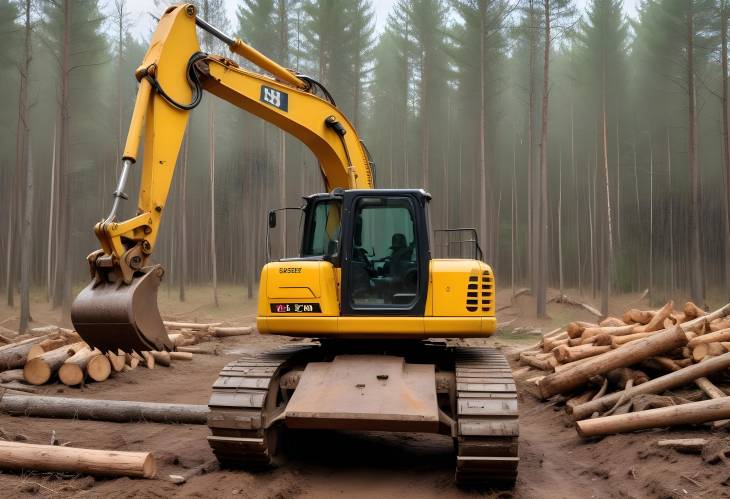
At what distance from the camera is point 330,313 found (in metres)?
6.39

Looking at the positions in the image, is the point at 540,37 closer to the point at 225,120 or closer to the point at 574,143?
the point at 574,143

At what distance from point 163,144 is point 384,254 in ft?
8.21

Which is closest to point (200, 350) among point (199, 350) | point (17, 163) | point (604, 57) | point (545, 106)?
point (199, 350)

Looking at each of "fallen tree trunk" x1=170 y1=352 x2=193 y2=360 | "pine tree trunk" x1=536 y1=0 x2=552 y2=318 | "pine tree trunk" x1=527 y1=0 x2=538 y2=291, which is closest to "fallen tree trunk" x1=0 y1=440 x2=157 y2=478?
"fallen tree trunk" x1=170 y1=352 x2=193 y2=360

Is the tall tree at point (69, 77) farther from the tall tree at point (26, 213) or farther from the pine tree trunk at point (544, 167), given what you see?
the pine tree trunk at point (544, 167)

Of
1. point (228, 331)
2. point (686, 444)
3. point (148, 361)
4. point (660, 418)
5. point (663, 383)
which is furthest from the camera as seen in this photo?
point (228, 331)

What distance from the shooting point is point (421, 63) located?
3098 cm

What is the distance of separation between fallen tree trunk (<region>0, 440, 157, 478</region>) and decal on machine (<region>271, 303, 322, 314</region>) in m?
1.73

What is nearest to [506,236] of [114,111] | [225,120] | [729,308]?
[225,120]

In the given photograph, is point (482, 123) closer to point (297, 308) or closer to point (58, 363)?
point (58, 363)

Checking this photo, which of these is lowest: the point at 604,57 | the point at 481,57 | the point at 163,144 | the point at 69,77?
the point at 163,144

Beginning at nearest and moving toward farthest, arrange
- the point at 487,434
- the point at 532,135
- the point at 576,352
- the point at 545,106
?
the point at 487,434, the point at 576,352, the point at 545,106, the point at 532,135

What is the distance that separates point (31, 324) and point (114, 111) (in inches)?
704

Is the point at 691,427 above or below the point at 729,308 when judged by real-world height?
below
